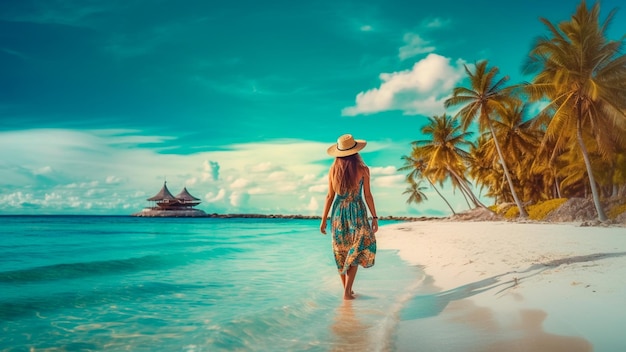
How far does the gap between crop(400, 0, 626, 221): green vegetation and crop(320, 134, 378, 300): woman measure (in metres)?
15.7

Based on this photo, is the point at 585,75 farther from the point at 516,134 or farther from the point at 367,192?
the point at 367,192

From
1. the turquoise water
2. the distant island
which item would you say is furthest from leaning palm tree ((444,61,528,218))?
the distant island

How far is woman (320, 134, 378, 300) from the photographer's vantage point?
495 cm

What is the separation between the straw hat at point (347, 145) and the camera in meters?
4.93

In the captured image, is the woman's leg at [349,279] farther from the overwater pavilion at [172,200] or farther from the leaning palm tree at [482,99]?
the overwater pavilion at [172,200]

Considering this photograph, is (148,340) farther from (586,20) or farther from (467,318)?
(586,20)

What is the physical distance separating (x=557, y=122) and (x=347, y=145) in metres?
16.9

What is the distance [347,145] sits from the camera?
498cm

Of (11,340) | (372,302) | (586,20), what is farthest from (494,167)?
(11,340)

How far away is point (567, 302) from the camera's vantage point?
3691 millimetres

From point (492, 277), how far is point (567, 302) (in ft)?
5.66

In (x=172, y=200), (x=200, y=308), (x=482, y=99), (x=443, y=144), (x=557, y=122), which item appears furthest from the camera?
(x=172, y=200)

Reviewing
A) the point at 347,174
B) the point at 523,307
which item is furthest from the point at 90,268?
the point at 523,307

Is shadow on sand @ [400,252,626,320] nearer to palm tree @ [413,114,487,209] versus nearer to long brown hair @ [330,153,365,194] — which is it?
long brown hair @ [330,153,365,194]
